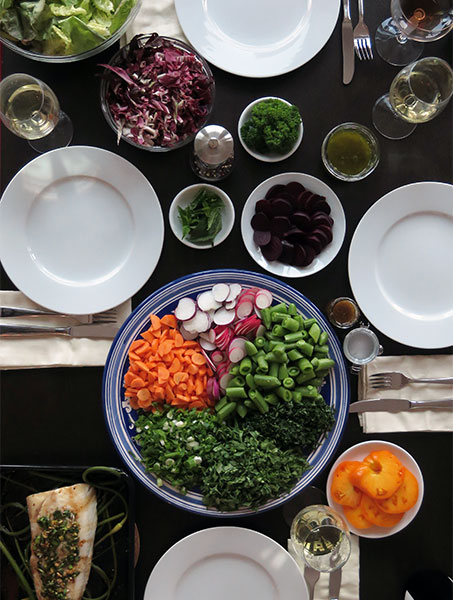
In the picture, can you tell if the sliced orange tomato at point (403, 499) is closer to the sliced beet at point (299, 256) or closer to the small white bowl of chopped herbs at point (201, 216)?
Answer: the sliced beet at point (299, 256)

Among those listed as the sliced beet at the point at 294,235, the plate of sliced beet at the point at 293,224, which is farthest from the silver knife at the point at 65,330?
the sliced beet at the point at 294,235

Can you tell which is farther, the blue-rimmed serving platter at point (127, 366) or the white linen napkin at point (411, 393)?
the white linen napkin at point (411, 393)

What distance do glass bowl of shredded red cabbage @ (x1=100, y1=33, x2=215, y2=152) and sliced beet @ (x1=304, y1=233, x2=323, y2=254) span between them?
53 cm

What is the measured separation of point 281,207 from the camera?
1937 millimetres

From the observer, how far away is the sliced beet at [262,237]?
195 cm

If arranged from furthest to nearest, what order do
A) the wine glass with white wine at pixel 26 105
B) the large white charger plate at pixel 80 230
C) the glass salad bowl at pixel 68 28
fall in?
the large white charger plate at pixel 80 230
the wine glass with white wine at pixel 26 105
the glass salad bowl at pixel 68 28

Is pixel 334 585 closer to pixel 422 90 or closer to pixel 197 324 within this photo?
pixel 197 324

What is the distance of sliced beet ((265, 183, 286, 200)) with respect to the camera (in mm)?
1961

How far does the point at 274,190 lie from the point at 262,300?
15.8 inches

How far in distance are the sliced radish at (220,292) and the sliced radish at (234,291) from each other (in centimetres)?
1

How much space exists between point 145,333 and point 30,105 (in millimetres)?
854

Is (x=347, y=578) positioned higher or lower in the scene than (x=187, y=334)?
lower

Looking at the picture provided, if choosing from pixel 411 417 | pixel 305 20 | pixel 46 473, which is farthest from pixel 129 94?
pixel 411 417

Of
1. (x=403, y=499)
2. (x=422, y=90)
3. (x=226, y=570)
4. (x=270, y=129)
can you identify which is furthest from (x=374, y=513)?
(x=422, y=90)
